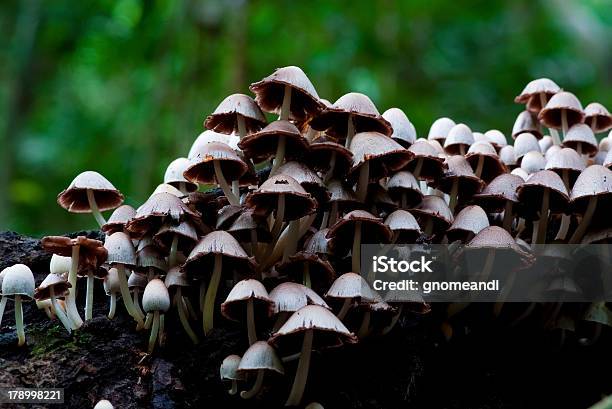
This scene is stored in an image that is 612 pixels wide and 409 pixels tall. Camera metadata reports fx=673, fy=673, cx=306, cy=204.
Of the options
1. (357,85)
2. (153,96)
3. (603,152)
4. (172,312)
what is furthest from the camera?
(357,85)

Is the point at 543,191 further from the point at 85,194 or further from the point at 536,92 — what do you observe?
the point at 85,194

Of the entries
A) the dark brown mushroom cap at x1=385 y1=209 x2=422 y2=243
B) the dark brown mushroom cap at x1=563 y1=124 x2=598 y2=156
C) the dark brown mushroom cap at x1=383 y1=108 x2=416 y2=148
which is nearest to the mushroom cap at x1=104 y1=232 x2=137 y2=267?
the dark brown mushroom cap at x1=385 y1=209 x2=422 y2=243

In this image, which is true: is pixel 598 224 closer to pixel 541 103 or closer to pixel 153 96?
pixel 541 103

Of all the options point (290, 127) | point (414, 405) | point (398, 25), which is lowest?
point (414, 405)

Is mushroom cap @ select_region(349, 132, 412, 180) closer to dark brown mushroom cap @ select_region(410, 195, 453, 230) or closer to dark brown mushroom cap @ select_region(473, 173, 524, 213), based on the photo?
dark brown mushroom cap @ select_region(410, 195, 453, 230)

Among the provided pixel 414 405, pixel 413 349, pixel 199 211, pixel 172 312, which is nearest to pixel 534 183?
pixel 413 349

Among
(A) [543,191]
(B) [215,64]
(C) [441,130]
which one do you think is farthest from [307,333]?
(B) [215,64]

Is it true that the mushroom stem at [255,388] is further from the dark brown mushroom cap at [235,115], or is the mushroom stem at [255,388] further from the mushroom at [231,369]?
the dark brown mushroom cap at [235,115]
